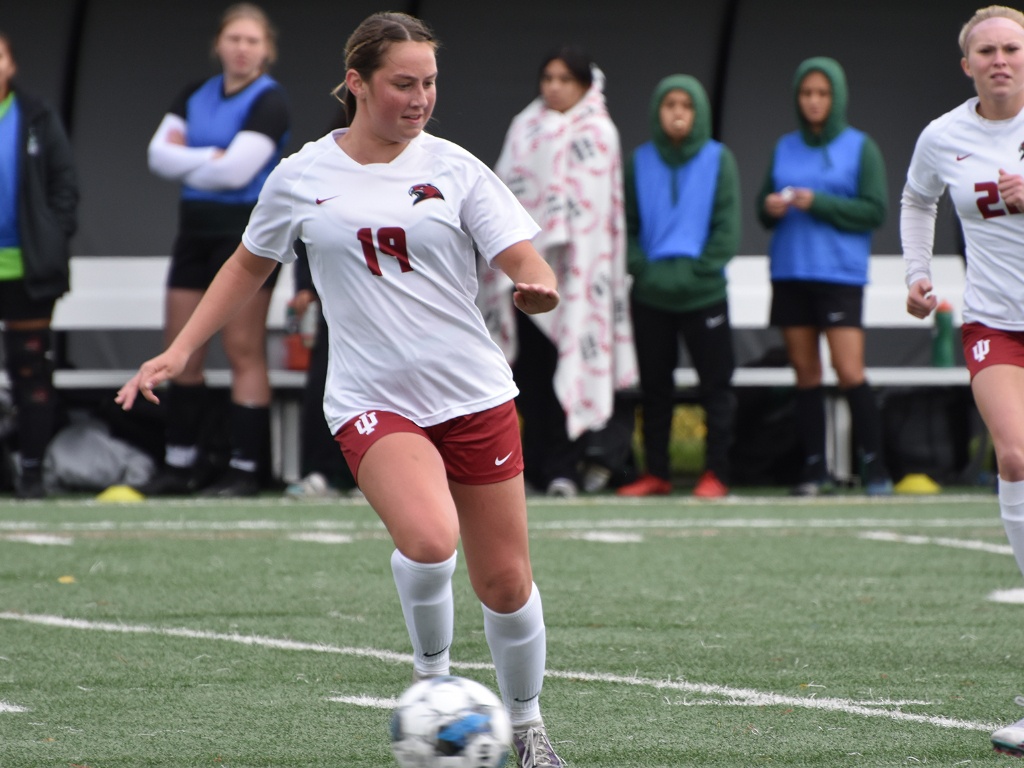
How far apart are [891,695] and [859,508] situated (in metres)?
5.32

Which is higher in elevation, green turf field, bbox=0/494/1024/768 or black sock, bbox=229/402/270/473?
black sock, bbox=229/402/270/473

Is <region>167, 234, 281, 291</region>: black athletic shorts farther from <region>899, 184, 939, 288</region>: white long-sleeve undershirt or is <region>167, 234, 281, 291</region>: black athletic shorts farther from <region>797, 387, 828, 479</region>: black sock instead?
<region>899, 184, 939, 288</region>: white long-sleeve undershirt

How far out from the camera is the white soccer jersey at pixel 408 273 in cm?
412

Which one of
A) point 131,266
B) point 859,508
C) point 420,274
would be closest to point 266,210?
point 420,274

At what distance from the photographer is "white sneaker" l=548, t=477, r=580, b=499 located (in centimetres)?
1059

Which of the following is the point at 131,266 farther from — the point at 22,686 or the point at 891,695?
the point at 891,695

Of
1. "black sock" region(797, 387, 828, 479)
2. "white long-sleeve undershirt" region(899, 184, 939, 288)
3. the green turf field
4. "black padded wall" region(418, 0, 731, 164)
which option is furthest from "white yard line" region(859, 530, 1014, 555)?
"black padded wall" region(418, 0, 731, 164)

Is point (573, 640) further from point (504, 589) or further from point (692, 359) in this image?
point (692, 359)

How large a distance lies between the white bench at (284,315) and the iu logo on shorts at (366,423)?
7.15 metres

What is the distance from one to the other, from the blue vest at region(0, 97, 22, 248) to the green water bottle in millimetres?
6160

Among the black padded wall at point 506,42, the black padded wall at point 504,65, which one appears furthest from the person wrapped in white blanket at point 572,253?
the black padded wall at point 506,42

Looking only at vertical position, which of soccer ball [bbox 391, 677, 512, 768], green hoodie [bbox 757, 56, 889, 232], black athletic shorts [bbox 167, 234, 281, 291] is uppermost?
green hoodie [bbox 757, 56, 889, 232]

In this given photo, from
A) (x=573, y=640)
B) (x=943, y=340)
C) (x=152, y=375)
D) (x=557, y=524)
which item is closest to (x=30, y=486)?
(x=557, y=524)

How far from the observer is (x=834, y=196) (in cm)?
1021
